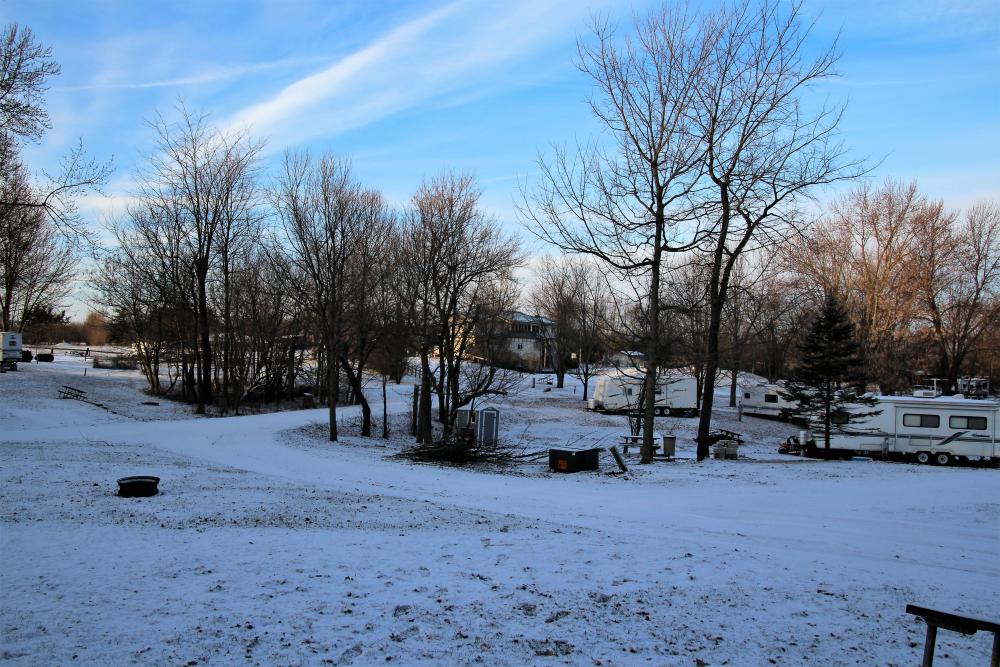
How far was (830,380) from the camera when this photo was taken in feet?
84.7

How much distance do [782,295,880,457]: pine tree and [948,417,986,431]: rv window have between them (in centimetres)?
262

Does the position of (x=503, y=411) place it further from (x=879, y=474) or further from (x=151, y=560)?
(x=151, y=560)

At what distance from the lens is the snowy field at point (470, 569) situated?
4.81 m

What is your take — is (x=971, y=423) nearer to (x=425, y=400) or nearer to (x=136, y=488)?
(x=425, y=400)

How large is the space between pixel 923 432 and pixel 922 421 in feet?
1.39

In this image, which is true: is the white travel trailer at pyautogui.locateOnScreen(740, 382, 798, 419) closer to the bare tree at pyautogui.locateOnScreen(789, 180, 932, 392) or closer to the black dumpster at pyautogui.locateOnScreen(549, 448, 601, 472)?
the bare tree at pyautogui.locateOnScreen(789, 180, 932, 392)

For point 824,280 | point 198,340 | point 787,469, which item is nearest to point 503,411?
point 198,340

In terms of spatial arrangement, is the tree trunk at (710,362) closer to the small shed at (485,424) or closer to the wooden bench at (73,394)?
the small shed at (485,424)

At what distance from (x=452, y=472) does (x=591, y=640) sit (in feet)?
37.7

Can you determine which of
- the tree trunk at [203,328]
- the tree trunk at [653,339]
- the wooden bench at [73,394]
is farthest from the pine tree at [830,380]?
the wooden bench at [73,394]

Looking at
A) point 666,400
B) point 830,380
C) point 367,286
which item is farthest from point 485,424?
point 666,400

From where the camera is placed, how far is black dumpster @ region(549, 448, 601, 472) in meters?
16.9

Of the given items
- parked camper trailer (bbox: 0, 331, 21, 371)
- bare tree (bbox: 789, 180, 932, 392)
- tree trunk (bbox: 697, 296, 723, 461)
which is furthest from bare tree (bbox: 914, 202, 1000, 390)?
parked camper trailer (bbox: 0, 331, 21, 371)

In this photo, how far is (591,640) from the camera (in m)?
4.99
